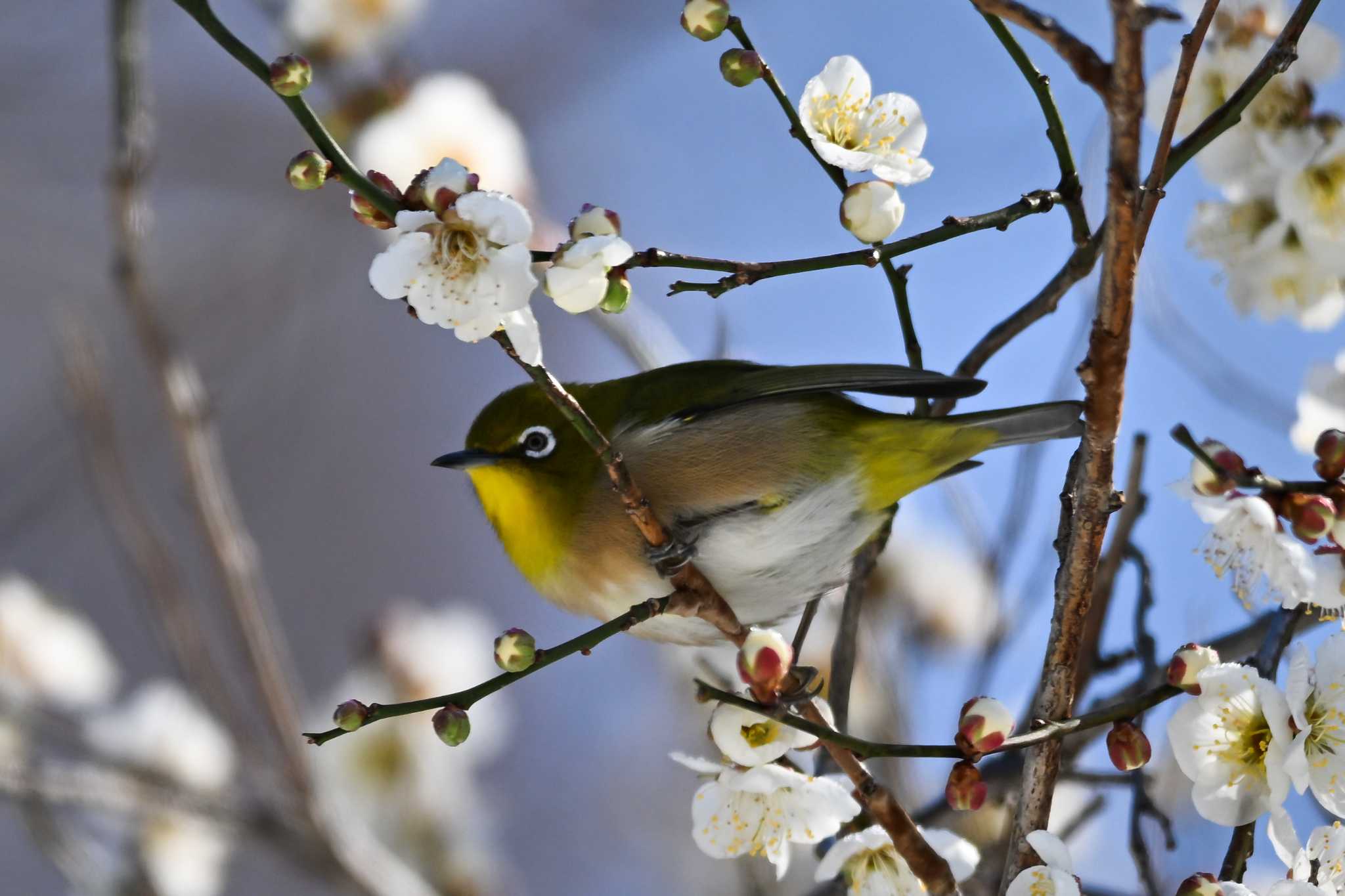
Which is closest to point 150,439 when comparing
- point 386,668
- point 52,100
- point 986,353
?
point 52,100

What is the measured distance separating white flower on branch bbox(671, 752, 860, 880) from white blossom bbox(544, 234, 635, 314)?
1.80 ft

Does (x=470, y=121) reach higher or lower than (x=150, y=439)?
lower

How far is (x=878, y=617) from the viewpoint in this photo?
3.45 meters

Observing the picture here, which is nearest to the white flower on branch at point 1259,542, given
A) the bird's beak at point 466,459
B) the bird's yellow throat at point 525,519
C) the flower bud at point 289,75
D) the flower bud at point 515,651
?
the flower bud at point 515,651

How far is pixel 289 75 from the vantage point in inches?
47.9

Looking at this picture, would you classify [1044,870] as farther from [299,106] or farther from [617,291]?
[299,106]

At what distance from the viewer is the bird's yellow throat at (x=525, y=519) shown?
2412 millimetres

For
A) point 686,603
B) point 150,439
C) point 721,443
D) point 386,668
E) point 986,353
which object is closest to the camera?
point 686,603

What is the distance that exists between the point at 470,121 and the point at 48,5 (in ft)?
12.9

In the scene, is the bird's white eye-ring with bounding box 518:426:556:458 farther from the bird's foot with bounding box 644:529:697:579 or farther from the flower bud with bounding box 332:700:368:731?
the flower bud with bounding box 332:700:368:731

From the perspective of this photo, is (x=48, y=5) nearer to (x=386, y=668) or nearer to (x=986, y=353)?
(x=386, y=668)

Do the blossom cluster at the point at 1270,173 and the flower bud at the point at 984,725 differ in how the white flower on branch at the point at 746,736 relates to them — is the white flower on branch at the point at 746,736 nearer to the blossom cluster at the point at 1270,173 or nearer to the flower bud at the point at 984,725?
the flower bud at the point at 984,725

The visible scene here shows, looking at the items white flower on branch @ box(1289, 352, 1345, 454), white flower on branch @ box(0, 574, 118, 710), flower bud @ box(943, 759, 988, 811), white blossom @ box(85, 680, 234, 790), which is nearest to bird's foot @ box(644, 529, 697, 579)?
flower bud @ box(943, 759, 988, 811)

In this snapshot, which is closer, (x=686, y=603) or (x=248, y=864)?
(x=686, y=603)
